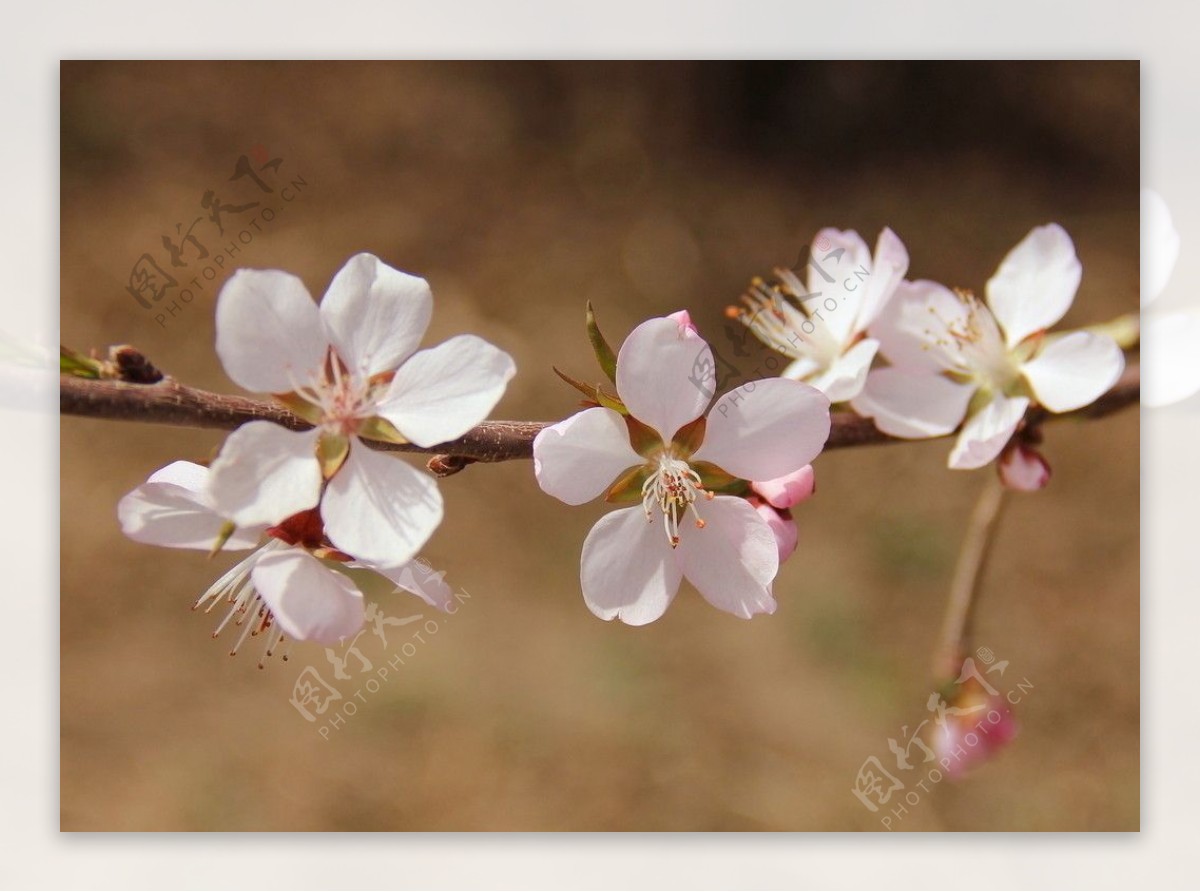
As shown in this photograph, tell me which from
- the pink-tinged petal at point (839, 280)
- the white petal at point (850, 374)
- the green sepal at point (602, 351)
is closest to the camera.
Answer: the green sepal at point (602, 351)

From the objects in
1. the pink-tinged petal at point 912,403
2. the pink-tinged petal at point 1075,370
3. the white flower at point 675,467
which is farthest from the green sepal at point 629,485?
the pink-tinged petal at point 1075,370

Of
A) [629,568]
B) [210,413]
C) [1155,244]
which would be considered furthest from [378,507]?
[1155,244]

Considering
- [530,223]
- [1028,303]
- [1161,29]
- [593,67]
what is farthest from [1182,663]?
[530,223]

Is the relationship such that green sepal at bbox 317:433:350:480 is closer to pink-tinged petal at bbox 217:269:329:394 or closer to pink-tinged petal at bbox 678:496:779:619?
pink-tinged petal at bbox 217:269:329:394

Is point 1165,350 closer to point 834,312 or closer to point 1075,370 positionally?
point 1075,370

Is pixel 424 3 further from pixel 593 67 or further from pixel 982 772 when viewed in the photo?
pixel 982 772

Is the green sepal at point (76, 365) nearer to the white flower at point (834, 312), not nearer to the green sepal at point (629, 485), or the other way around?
the green sepal at point (629, 485)

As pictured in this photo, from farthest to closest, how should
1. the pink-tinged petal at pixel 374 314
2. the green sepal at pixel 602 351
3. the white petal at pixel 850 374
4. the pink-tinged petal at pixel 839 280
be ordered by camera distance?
the pink-tinged petal at pixel 839 280 < the white petal at pixel 850 374 < the pink-tinged petal at pixel 374 314 < the green sepal at pixel 602 351

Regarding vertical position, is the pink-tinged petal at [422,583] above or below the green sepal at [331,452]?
below

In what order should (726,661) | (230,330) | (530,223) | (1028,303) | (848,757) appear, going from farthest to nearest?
(530,223), (726,661), (848,757), (1028,303), (230,330)
